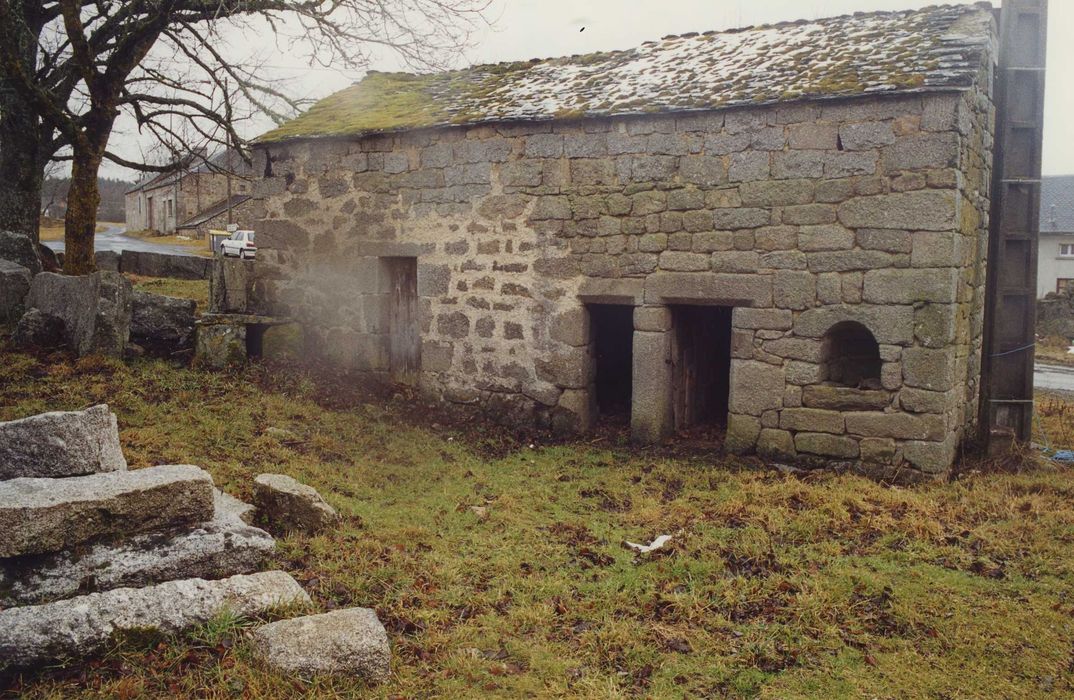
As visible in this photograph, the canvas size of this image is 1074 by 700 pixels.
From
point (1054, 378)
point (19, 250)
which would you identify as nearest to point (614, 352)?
point (19, 250)

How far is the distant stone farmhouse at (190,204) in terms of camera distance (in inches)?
1447

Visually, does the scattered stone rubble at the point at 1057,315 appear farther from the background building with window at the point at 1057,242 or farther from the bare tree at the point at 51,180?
the bare tree at the point at 51,180

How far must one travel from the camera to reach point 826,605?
15.7ft

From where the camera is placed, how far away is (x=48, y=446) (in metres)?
4.56

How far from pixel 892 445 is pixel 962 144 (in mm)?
2779

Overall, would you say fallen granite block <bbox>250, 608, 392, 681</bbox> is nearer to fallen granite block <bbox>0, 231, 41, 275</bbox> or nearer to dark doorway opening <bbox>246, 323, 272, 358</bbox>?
dark doorway opening <bbox>246, 323, 272, 358</bbox>

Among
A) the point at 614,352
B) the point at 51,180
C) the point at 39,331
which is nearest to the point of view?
the point at 39,331

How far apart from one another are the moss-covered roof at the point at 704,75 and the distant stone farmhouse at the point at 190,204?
73.2 ft

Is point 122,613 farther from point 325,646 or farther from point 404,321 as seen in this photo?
point 404,321

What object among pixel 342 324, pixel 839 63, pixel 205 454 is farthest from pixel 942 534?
pixel 342 324

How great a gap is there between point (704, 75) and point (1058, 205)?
39.8 meters

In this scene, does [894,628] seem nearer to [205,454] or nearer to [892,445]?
[892,445]

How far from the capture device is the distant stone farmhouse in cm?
3675

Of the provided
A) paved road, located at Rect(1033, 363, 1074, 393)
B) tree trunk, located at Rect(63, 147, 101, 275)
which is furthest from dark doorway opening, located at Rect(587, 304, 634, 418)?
paved road, located at Rect(1033, 363, 1074, 393)
